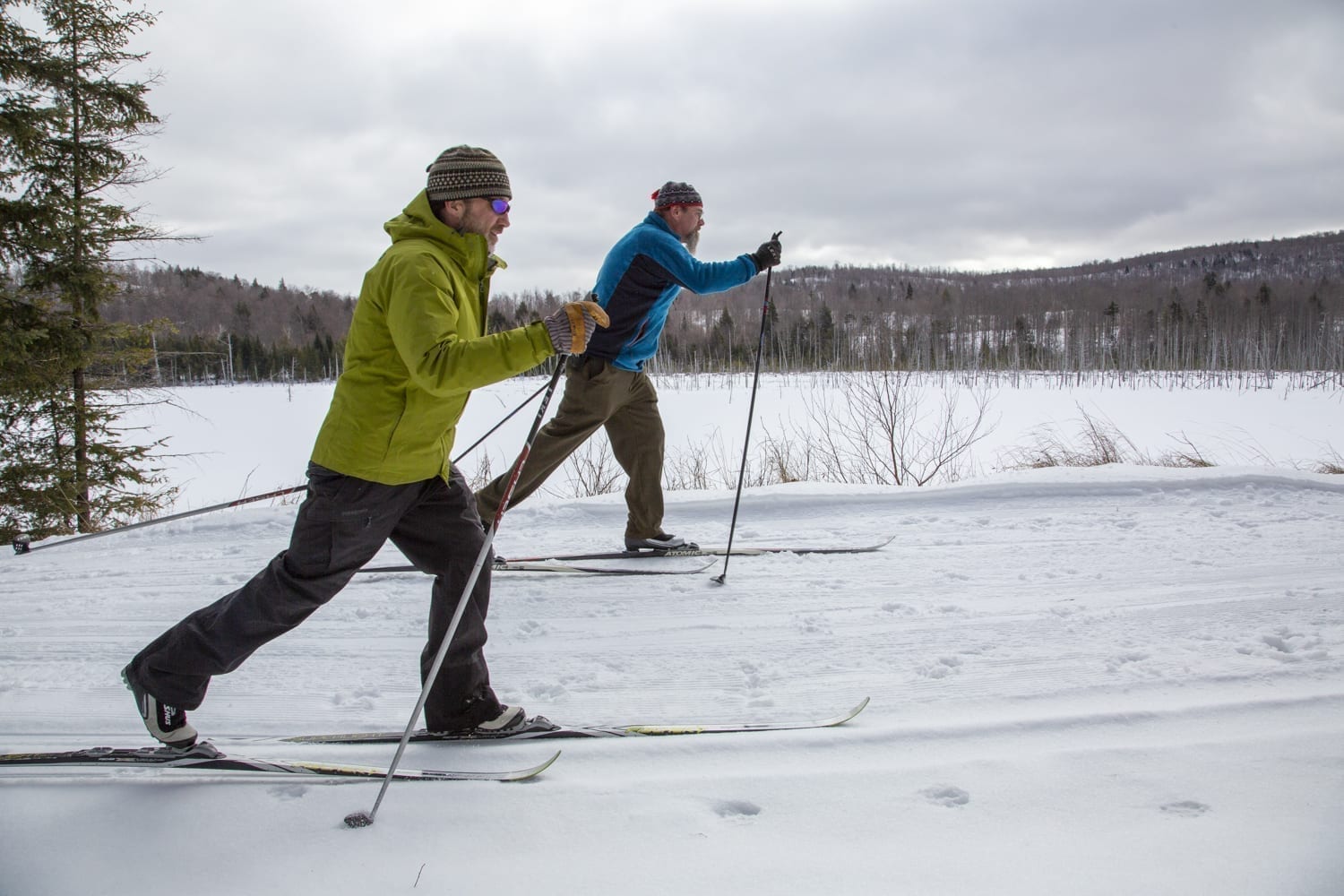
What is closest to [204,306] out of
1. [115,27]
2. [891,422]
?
[115,27]

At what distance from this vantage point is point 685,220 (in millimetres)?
4281

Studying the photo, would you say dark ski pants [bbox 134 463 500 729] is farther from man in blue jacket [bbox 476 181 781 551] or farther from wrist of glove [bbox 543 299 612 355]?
man in blue jacket [bbox 476 181 781 551]

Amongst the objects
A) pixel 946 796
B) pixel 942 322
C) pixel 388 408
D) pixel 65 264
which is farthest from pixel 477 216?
pixel 942 322

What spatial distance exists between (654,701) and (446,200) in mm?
1797

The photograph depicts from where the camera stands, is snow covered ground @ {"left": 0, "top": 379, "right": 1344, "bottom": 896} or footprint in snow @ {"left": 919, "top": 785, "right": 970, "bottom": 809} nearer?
snow covered ground @ {"left": 0, "top": 379, "right": 1344, "bottom": 896}

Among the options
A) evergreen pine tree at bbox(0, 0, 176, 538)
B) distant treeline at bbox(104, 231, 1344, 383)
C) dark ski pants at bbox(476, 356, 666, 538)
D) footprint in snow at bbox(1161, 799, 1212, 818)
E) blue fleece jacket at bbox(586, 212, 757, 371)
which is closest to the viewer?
footprint in snow at bbox(1161, 799, 1212, 818)

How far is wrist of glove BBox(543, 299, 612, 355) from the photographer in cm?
207

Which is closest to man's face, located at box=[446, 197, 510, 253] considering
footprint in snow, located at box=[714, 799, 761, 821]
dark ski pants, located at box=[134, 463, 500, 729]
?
dark ski pants, located at box=[134, 463, 500, 729]

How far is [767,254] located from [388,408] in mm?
2520

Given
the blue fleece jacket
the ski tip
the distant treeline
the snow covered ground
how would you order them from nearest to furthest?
the snow covered ground
the ski tip
the blue fleece jacket
the distant treeline

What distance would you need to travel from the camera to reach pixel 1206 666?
2783 millimetres

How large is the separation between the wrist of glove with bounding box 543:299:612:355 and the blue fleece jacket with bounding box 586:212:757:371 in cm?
190

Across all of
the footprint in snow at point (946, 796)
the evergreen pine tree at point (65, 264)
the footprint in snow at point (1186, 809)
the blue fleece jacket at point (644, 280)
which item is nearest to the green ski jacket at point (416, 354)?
the footprint in snow at point (946, 796)

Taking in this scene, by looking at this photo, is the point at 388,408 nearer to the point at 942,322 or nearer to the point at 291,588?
the point at 291,588
